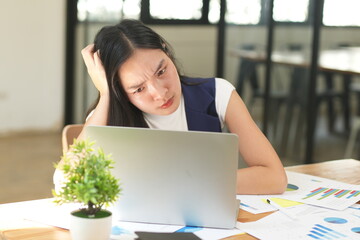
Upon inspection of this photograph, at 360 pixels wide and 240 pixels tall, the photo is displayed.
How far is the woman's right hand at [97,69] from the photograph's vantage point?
183 centimetres

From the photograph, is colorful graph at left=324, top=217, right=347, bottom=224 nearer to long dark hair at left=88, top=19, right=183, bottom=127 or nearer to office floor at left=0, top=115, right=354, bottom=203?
long dark hair at left=88, top=19, right=183, bottom=127

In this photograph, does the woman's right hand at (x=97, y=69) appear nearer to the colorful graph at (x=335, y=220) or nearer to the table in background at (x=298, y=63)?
the colorful graph at (x=335, y=220)

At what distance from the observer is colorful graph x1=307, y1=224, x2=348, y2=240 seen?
1.38m

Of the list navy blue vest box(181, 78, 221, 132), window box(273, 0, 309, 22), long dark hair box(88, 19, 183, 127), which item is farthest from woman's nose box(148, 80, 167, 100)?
window box(273, 0, 309, 22)

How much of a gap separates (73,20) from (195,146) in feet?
14.2

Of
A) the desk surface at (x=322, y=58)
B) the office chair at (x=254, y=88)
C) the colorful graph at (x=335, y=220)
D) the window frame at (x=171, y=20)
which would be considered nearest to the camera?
the colorful graph at (x=335, y=220)

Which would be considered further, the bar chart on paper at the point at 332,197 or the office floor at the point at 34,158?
the office floor at the point at 34,158

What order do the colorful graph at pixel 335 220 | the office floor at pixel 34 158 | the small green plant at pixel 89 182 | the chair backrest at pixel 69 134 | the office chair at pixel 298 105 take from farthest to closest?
the office chair at pixel 298 105 → the office floor at pixel 34 158 → the chair backrest at pixel 69 134 → the colorful graph at pixel 335 220 → the small green plant at pixel 89 182

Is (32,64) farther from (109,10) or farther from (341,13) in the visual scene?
(341,13)

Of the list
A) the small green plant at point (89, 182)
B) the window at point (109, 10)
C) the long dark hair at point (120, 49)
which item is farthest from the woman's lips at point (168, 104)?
the window at point (109, 10)

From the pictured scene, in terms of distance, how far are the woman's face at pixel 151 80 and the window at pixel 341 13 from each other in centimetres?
265

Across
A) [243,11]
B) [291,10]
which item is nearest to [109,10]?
[243,11]

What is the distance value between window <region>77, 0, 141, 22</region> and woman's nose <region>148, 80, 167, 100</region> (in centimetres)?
354

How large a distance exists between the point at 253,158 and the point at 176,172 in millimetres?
499
